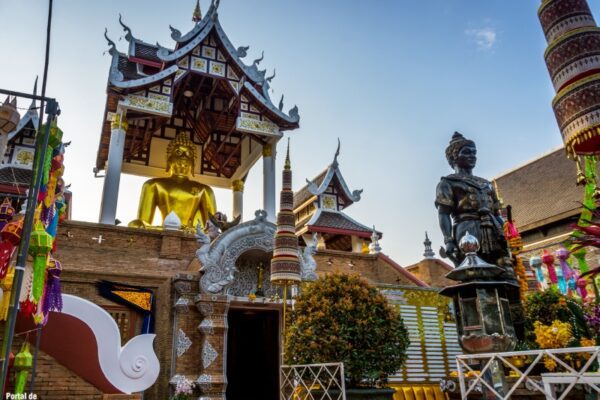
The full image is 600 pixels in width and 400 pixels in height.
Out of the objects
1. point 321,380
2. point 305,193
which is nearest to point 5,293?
point 321,380

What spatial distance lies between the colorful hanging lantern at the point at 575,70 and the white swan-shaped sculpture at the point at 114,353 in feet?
16.1

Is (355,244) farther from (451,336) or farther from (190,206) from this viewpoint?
(451,336)

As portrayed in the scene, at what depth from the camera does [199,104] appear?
17.2 m

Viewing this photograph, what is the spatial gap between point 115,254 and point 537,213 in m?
19.1

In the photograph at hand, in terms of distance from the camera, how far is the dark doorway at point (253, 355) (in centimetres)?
1049

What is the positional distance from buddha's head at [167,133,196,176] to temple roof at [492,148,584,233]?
1231 centimetres

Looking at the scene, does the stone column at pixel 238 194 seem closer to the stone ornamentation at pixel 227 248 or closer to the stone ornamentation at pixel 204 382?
the stone ornamentation at pixel 227 248

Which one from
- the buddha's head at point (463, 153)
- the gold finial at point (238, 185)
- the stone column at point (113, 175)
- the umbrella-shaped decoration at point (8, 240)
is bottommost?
the umbrella-shaped decoration at point (8, 240)

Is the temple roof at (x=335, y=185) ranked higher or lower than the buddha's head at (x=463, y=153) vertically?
higher

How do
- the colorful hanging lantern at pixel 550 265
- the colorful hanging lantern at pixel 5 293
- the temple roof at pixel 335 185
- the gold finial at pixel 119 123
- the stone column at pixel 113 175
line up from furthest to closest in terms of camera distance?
the temple roof at pixel 335 185 → the colorful hanging lantern at pixel 550 265 → the gold finial at pixel 119 123 → the stone column at pixel 113 175 → the colorful hanging lantern at pixel 5 293

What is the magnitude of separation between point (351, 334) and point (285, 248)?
2.01m

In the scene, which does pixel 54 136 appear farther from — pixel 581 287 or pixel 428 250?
pixel 428 250

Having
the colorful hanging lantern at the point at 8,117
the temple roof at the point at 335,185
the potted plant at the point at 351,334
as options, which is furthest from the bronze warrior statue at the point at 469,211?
the temple roof at the point at 335,185

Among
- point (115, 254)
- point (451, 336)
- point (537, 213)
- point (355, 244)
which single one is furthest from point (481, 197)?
point (537, 213)
